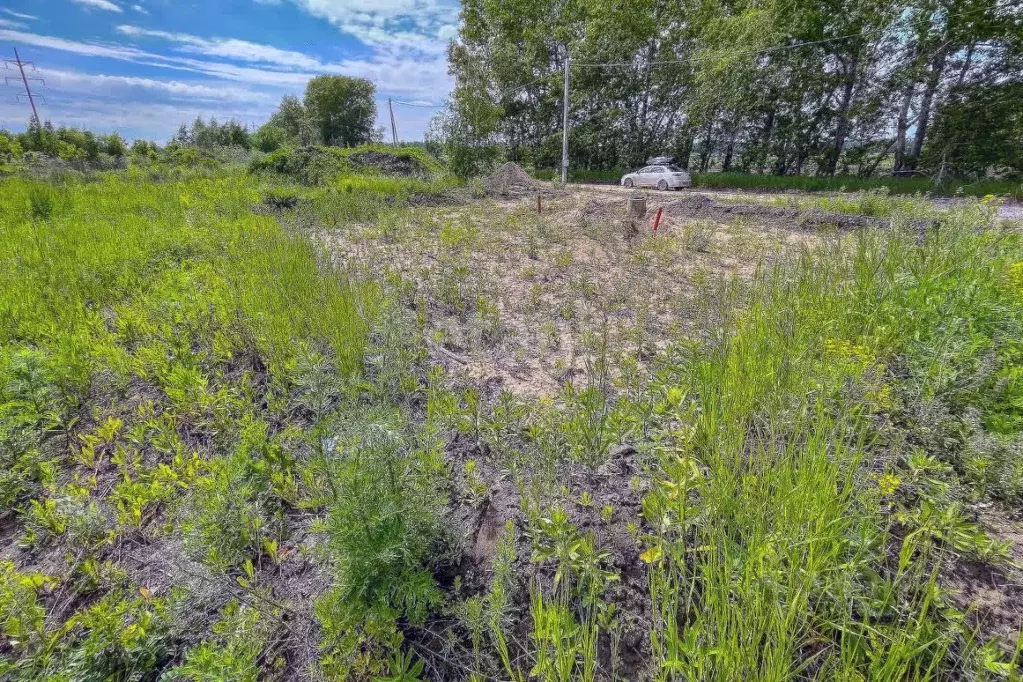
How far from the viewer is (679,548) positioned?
5.00 ft

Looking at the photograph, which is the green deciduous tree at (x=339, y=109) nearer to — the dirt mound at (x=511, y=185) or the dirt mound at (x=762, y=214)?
the dirt mound at (x=511, y=185)

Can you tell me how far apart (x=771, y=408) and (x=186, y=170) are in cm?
1873

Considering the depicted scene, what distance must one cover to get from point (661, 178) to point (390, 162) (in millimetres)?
11312

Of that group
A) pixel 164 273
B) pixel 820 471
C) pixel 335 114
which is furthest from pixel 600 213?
pixel 335 114

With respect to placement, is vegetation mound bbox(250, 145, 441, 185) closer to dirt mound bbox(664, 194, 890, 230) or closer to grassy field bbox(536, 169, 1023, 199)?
dirt mound bbox(664, 194, 890, 230)

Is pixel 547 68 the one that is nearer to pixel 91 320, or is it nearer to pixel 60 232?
pixel 60 232

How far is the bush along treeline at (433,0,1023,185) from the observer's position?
53.4 ft

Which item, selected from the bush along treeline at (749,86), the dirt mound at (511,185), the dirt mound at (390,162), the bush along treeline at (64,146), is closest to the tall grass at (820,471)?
the dirt mound at (511,185)

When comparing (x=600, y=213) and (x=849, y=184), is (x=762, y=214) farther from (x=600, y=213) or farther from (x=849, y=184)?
(x=849, y=184)

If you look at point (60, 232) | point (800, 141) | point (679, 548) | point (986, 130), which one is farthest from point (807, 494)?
point (800, 141)

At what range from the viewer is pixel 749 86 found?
20016mm

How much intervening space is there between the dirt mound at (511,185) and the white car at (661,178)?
21.2 feet

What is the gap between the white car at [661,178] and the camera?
64.5 feet

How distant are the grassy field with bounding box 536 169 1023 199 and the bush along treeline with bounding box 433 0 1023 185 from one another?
84cm
